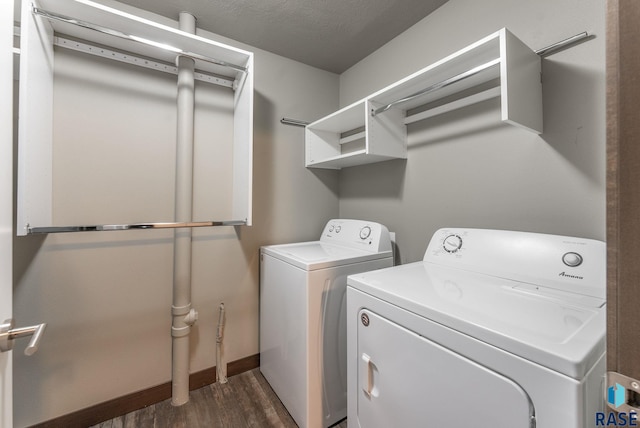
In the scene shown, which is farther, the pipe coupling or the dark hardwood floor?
the pipe coupling

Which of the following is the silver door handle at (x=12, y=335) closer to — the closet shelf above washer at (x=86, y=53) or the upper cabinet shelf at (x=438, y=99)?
the closet shelf above washer at (x=86, y=53)

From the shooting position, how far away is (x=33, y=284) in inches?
52.1

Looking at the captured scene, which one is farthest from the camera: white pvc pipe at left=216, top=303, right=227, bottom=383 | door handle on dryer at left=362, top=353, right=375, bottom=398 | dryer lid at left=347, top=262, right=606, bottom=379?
white pvc pipe at left=216, top=303, right=227, bottom=383

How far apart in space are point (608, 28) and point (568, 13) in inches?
39.5

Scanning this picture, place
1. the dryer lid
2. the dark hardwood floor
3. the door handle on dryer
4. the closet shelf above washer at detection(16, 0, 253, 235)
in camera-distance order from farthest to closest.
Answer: the dark hardwood floor
the closet shelf above washer at detection(16, 0, 253, 235)
the door handle on dryer
the dryer lid

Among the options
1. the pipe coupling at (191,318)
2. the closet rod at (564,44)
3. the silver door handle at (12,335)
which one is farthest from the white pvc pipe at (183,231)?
the closet rod at (564,44)

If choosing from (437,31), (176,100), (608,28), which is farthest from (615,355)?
(176,100)

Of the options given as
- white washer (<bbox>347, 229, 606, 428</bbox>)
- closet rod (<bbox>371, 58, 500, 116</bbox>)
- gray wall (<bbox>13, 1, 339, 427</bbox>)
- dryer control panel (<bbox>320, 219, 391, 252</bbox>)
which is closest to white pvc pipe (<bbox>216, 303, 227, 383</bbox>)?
gray wall (<bbox>13, 1, 339, 427</bbox>)

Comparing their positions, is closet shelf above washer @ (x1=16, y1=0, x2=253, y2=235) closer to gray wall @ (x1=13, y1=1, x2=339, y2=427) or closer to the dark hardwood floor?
gray wall @ (x1=13, y1=1, x2=339, y2=427)

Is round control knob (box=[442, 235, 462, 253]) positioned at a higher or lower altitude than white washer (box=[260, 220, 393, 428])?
higher

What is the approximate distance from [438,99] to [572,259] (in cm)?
104

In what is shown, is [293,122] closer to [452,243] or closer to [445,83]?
[445,83]

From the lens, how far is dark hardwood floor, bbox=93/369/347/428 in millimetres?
1460

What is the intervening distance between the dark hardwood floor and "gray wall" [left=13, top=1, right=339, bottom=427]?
0.49 feet
